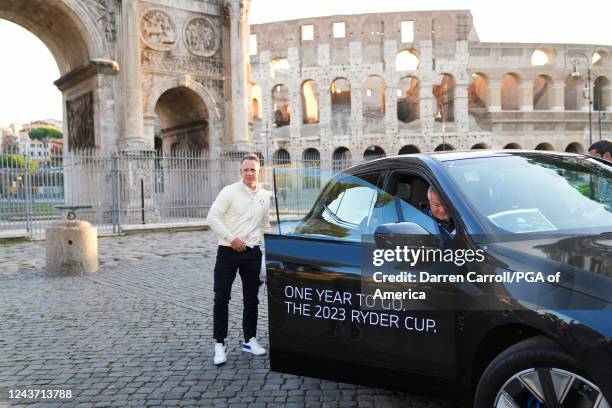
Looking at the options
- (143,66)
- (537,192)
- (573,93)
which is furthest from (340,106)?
(537,192)

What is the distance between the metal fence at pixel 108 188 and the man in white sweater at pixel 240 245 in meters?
8.66

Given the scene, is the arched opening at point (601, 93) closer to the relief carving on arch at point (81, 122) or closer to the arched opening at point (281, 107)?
the arched opening at point (281, 107)

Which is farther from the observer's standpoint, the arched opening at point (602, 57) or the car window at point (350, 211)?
the arched opening at point (602, 57)

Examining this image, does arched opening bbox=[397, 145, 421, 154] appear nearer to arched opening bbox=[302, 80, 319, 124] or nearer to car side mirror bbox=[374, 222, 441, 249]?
arched opening bbox=[302, 80, 319, 124]

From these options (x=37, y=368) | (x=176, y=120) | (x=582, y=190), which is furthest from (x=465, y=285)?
(x=176, y=120)

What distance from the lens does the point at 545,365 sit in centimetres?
229

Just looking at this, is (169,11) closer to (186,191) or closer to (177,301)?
(186,191)

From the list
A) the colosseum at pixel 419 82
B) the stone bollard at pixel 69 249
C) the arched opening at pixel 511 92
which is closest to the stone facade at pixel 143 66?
the stone bollard at pixel 69 249

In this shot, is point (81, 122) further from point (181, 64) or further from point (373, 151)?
point (373, 151)

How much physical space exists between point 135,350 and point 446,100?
4573 centimetres

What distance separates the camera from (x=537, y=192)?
10.3 feet

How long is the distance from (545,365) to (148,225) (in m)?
15.6

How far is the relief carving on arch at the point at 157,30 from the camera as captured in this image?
61.5 ft

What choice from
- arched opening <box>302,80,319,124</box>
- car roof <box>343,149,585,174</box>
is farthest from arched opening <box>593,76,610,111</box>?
car roof <box>343,149,585,174</box>
